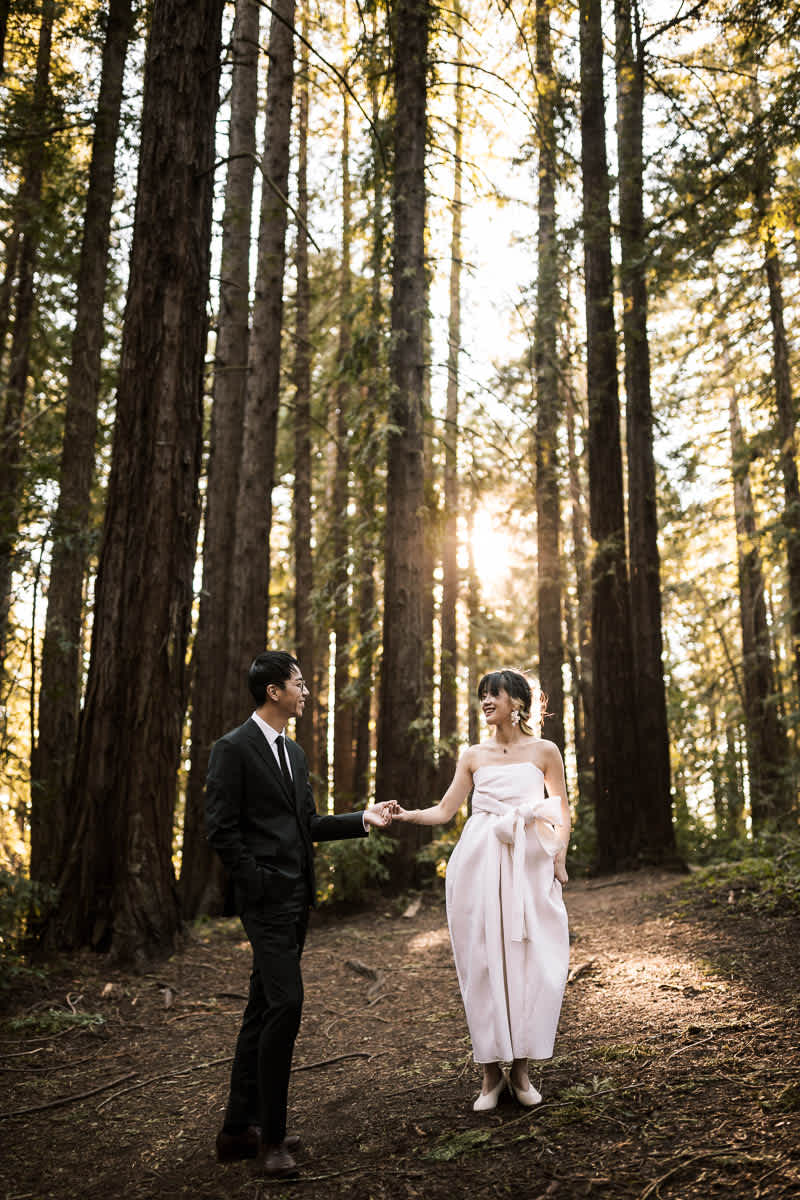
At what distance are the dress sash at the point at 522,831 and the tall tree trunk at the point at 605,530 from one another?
28.6ft

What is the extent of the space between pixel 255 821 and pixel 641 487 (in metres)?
11.2

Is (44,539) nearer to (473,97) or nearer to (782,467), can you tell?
(473,97)

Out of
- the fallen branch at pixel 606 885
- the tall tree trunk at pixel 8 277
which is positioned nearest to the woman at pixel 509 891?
the fallen branch at pixel 606 885

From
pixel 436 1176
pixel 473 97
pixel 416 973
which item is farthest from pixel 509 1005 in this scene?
pixel 473 97

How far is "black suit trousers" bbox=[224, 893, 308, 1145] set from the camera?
13.0 feet

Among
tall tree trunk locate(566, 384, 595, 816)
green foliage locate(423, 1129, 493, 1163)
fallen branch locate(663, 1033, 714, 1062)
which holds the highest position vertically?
tall tree trunk locate(566, 384, 595, 816)

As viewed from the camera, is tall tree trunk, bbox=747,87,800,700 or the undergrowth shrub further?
tall tree trunk, bbox=747,87,800,700

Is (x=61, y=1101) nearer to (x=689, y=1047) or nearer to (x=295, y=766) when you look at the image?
(x=295, y=766)

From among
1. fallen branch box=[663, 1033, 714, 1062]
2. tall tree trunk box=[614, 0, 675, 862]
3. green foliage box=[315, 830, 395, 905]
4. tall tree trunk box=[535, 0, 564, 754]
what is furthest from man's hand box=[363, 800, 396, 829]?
tall tree trunk box=[535, 0, 564, 754]

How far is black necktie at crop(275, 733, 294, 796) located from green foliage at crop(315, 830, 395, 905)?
23.6 ft

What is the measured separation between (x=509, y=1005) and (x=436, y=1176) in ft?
2.99

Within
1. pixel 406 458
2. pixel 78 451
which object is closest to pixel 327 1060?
pixel 406 458

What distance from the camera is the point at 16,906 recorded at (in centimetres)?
724

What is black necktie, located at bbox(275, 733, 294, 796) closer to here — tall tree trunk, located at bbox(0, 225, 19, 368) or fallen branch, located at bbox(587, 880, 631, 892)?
fallen branch, located at bbox(587, 880, 631, 892)
